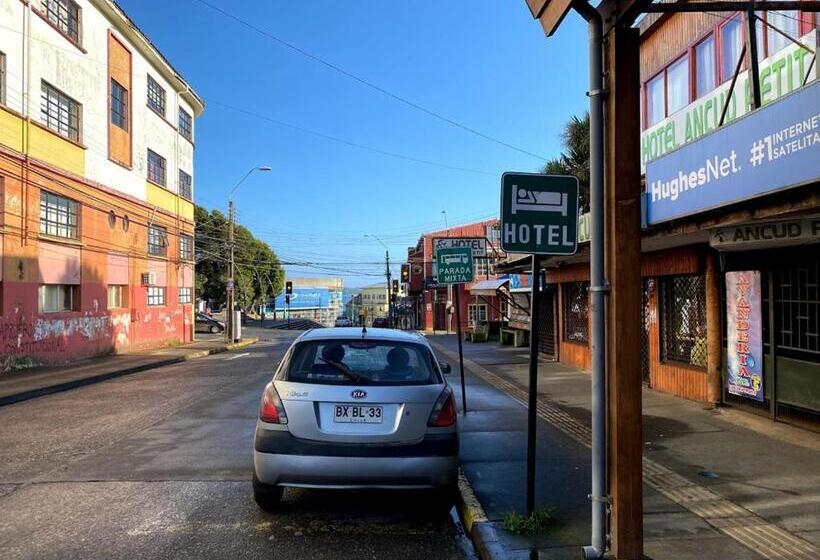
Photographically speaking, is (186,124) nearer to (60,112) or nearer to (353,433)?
(60,112)

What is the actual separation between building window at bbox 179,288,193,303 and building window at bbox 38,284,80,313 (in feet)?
36.3

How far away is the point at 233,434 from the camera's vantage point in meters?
8.30

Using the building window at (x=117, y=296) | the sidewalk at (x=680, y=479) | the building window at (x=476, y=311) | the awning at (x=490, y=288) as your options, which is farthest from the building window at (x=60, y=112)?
the building window at (x=476, y=311)

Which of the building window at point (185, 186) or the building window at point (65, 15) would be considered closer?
the building window at point (65, 15)

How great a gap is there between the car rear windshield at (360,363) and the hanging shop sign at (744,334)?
5118 mm

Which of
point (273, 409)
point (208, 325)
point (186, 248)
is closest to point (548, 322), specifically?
point (273, 409)

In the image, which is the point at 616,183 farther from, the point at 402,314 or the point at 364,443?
the point at 402,314

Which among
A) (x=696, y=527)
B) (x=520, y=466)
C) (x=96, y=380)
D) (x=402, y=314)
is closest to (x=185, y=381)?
(x=96, y=380)

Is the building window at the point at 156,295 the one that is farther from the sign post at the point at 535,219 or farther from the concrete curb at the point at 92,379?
the sign post at the point at 535,219

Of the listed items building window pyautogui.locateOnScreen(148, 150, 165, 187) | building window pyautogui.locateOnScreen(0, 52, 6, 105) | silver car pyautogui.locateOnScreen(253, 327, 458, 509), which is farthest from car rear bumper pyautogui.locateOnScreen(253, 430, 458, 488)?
building window pyautogui.locateOnScreen(148, 150, 165, 187)

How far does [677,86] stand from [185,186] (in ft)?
91.2

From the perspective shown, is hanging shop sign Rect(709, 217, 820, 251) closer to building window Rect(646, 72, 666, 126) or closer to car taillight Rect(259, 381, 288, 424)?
building window Rect(646, 72, 666, 126)

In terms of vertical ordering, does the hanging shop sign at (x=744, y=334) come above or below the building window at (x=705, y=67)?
below

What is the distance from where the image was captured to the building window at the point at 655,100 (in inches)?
473
